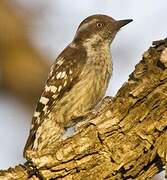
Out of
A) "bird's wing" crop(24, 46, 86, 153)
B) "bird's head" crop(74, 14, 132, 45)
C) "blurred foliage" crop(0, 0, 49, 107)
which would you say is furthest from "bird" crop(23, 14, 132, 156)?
"blurred foliage" crop(0, 0, 49, 107)

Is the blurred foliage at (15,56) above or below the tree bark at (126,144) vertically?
above

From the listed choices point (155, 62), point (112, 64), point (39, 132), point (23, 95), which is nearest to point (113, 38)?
point (112, 64)

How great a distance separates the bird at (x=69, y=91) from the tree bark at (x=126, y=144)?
1.93 m

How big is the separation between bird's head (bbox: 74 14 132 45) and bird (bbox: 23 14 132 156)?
404 mm

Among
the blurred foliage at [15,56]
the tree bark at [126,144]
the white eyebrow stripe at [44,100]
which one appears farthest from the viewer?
the white eyebrow stripe at [44,100]

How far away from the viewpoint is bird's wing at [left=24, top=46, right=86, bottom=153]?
241 inches

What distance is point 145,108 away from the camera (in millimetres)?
4102

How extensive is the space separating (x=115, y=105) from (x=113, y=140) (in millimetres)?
278

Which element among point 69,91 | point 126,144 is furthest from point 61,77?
point 126,144

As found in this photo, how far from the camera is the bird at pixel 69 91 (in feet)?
20.3

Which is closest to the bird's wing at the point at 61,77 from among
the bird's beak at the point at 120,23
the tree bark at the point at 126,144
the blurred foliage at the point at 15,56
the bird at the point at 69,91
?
the bird at the point at 69,91

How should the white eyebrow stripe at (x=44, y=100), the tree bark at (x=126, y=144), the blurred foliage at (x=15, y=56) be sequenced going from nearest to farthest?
1. the tree bark at (x=126, y=144)
2. the blurred foliage at (x=15, y=56)
3. the white eyebrow stripe at (x=44, y=100)

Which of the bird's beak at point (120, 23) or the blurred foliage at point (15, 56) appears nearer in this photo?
the blurred foliage at point (15, 56)

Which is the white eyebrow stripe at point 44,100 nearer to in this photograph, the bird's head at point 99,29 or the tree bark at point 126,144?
the bird's head at point 99,29
